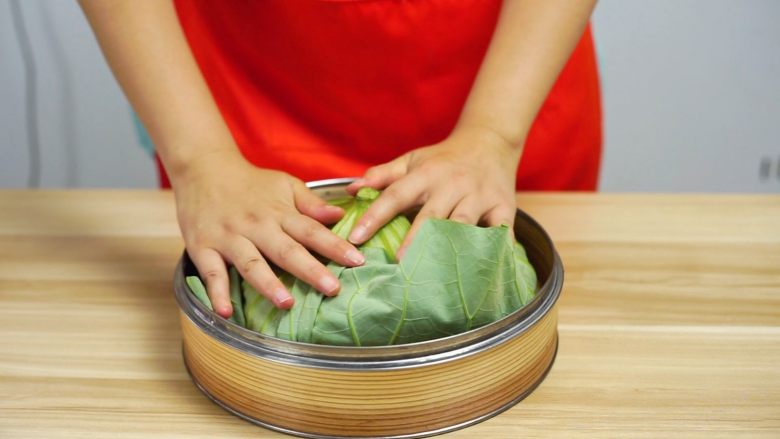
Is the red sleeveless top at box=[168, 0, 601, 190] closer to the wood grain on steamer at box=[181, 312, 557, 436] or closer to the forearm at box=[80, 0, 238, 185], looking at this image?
the forearm at box=[80, 0, 238, 185]

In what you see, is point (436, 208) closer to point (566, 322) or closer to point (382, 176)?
point (382, 176)

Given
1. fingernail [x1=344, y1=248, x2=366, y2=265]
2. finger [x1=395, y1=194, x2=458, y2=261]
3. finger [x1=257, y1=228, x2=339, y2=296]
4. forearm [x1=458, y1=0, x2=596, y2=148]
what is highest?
forearm [x1=458, y1=0, x2=596, y2=148]

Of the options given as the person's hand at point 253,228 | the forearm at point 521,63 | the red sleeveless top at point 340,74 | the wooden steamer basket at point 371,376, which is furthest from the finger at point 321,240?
the red sleeveless top at point 340,74

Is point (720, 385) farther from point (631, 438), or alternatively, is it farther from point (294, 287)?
point (294, 287)

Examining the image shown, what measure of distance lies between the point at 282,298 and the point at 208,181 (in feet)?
0.82

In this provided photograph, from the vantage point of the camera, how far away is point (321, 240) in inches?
33.2

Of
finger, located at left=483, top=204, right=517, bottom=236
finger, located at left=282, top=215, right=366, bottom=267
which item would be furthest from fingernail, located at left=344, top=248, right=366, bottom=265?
finger, located at left=483, top=204, right=517, bottom=236

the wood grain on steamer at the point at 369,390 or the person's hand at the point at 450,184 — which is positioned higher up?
the person's hand at the point at 450,184

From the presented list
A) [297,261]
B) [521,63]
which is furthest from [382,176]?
[521,63]

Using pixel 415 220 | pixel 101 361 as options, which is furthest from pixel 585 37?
pixel 101 361

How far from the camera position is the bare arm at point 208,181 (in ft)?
2.77

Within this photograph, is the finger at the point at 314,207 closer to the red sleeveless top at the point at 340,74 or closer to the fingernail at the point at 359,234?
the fingernail at the point at 359,234

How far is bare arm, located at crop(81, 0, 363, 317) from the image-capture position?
2.77ft

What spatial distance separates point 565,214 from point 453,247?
1.72 feet
